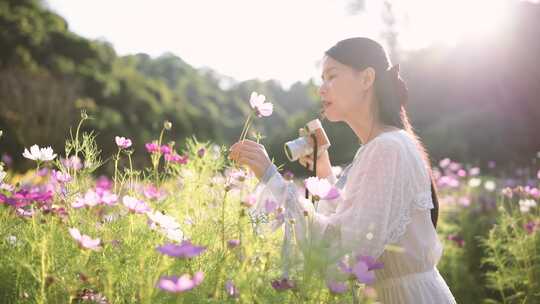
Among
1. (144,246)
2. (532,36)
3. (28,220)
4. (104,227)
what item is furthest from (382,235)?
(532,36)

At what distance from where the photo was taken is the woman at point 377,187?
1.68m

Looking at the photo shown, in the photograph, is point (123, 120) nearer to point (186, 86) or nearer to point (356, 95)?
point (356, 95)

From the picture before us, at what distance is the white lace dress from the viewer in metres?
1.66

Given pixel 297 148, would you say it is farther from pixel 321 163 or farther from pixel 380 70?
pixel 380 70

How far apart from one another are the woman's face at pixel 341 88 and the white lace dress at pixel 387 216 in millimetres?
195

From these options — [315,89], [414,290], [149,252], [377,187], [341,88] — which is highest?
[315,89]

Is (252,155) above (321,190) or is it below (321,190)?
above

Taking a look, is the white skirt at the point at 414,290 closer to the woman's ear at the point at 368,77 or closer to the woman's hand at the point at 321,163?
the woman's hand at the point at 321,163

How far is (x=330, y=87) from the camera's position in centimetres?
203

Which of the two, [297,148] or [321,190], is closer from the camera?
[321,190]

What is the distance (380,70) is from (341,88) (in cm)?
19

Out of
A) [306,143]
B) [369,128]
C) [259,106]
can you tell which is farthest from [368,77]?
[259,106]

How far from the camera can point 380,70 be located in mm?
2084

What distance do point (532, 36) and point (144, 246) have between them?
14730mm
